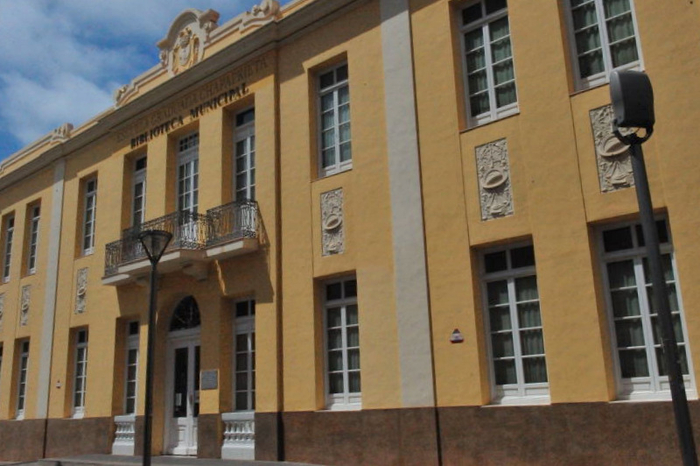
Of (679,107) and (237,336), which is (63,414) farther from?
(679,107)

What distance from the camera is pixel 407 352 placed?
11.5m

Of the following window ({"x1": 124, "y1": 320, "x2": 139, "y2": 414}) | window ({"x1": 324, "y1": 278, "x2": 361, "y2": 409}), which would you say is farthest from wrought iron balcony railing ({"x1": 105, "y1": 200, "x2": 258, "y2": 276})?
window ({"x1": 324, "y1": 278, "x2": 361, "y2": 409})

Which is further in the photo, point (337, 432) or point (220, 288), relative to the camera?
point (220, 288)

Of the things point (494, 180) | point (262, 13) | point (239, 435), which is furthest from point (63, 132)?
point (494, 180)

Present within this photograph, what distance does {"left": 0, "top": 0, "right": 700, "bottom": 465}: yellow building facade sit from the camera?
9.57 metres

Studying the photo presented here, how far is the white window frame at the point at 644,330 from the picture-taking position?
9.01 m

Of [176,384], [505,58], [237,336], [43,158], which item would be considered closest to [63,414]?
[176,384]

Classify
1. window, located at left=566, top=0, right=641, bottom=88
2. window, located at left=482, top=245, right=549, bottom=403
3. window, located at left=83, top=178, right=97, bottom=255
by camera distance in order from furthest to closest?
window, located at left=83, top=178, right=97, bottom=255 < window, located at left=482, top=245, right=549, bottom=403 < window, located at left=566, top=0, right=641, bottom=88

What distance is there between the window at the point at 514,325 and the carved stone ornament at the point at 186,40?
9.28 metres

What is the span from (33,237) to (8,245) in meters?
1.54

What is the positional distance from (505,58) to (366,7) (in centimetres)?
323

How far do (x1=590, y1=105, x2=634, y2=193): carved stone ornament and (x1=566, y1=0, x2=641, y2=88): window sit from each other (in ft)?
2.14

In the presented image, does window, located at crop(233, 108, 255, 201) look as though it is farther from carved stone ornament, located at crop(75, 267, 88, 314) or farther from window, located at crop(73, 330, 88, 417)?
window, located at crop(73, 330, 88, 417)

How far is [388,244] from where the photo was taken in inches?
477
